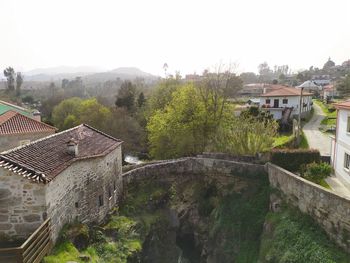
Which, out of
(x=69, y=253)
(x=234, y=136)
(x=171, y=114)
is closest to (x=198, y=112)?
(x=171, y=114)

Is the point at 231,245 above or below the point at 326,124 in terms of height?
below

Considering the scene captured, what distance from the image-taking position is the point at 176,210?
69.7 ft

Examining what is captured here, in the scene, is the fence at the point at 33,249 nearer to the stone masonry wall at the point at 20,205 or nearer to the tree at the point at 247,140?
the stone masonry wall at the point at 20,205

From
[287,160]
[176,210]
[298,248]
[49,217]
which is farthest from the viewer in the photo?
[176,210]

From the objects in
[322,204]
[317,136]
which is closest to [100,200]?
[322,204]

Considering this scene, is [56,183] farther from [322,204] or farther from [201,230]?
[322,204]

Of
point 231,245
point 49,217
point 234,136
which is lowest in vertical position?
point 231,245

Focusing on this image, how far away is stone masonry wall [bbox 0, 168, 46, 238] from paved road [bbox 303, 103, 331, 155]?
21.2 metres

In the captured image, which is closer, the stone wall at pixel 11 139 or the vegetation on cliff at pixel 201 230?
the vegetation on cliff at pixel 201 230

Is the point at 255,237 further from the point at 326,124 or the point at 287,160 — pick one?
the point at 326,124

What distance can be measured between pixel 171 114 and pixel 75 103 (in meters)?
30.4

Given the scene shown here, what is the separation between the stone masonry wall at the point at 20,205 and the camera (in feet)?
39.0

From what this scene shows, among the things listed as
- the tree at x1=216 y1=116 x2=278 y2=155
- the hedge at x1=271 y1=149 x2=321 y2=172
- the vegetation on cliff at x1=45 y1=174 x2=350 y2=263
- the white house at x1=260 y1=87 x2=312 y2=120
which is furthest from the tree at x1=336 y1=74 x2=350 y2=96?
the vegetation on cliff at x1=45 y1=174 x2=350 y2=263

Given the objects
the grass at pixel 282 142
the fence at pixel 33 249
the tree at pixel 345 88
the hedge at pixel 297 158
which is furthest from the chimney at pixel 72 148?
the tree at pixel 345 88
